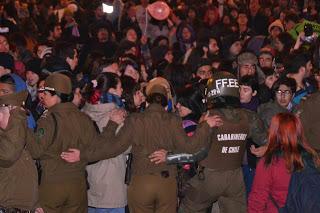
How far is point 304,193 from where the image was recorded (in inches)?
189

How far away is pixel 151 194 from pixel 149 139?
1.81 ft

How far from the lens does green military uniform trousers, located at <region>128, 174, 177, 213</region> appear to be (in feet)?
22.1

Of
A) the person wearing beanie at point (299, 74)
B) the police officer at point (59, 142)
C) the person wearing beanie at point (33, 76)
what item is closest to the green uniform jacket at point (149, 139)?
the police officer at point (59, 142)

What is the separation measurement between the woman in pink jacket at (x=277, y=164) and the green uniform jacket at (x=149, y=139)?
1076 mm

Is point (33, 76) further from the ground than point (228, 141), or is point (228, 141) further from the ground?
point (33, 76)

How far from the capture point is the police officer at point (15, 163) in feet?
17.4

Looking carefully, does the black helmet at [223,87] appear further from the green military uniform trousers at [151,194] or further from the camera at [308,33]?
the camera at [308,33]

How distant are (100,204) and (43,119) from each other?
1.35 m

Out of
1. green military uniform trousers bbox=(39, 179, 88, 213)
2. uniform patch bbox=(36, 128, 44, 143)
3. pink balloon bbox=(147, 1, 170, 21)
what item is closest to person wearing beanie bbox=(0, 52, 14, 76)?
uniform patch bbox=(36, 128, 44, 143)

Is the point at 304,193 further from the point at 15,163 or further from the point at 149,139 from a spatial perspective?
the point at 15,163

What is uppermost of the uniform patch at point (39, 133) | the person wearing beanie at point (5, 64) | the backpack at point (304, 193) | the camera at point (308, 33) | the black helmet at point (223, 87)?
the camera at point (308, 33)

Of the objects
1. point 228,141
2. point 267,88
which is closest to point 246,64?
point 267,88

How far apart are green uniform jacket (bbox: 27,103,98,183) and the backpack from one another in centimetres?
239

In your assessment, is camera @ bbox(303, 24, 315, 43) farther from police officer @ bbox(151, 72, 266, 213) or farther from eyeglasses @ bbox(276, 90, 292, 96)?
police officer @ bbox(151, 72, 266, 213)
